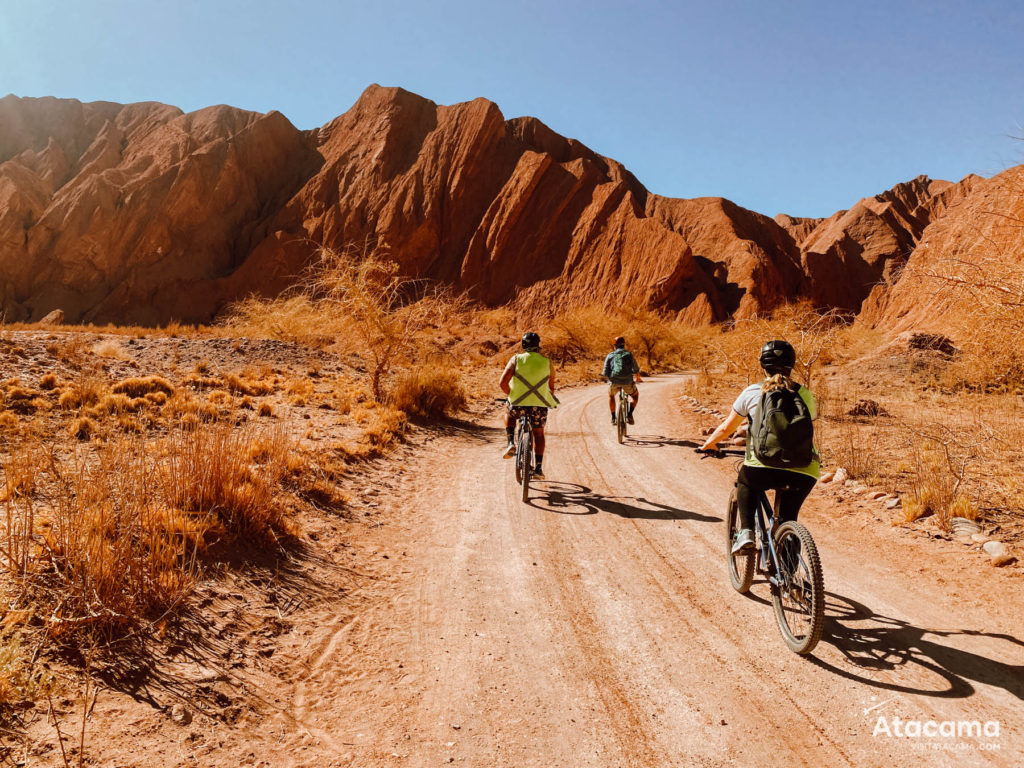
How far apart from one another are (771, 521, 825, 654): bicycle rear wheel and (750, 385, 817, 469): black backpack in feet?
1.46

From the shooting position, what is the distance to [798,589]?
141 inches

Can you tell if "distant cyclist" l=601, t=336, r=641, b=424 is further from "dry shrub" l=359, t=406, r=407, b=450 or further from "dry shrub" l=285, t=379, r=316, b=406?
"dry shrub" l=285, t=379, r=316, b=406

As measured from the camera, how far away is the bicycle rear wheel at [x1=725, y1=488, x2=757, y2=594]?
4187 mm

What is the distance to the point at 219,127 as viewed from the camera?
196 feet

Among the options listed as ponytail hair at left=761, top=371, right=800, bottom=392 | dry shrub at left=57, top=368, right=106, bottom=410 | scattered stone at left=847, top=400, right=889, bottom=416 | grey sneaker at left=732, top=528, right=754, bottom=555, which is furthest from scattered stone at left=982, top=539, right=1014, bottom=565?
dry shrub at left=57, top=368, right=106, bottom=410

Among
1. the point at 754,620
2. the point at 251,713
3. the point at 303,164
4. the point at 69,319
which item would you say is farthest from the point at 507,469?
the point at 303,164

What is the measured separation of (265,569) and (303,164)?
6554 centimetres

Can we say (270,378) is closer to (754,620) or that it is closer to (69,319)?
(754,620)

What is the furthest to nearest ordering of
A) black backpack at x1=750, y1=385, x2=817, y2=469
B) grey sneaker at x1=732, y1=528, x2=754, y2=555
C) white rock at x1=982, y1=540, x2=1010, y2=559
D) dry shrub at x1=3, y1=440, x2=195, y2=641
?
1. white rock at x1=982, y1=540, x2=1010, y2=559
2. grey sneaker at x1=732, y1=528, x2=754, y2=555
3. black backpack at x1=750, y1=385, x2=817, y2=469
4. dry shrub at x1=3, y1=440, x2=195, y2=641

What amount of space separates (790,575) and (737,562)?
0.88 metres

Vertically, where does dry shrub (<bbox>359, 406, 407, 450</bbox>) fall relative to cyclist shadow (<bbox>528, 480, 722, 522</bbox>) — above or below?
below

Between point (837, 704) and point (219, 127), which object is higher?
point (219, 127)

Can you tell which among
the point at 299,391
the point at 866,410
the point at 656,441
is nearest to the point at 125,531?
the point at 656,441

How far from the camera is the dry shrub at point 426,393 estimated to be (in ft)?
41.5
